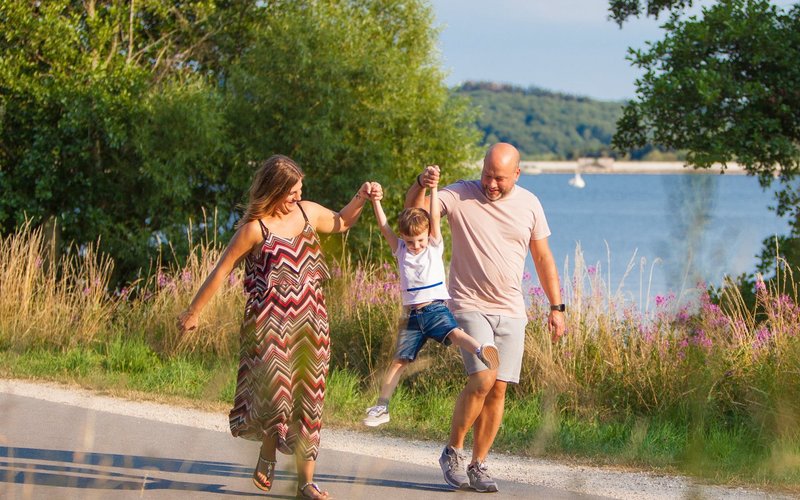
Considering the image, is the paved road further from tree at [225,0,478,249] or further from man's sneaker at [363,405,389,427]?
tree at [225,0,478,249]

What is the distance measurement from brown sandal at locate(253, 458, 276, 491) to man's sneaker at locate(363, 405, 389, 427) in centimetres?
65

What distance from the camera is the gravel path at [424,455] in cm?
588

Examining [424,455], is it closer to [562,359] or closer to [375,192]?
[375,192]

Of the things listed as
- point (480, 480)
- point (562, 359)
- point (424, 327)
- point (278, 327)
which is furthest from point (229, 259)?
point (562, 359)

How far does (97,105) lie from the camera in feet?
61.4

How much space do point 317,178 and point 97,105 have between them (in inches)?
174

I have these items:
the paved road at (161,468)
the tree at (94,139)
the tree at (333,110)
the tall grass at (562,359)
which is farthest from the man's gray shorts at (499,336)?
the tree at (333,110)

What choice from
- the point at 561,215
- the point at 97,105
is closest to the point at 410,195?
the point at 97,105

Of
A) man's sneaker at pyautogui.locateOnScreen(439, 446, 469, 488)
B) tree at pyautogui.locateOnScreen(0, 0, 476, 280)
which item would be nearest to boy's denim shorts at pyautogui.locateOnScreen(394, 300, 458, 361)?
man's sneaker at pyautogui.locateOnScreen(439, 446, 469, 488)

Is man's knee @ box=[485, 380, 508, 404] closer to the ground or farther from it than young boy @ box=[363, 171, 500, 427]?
closer to the ground

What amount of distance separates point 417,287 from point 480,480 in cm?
111

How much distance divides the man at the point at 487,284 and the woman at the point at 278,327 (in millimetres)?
780

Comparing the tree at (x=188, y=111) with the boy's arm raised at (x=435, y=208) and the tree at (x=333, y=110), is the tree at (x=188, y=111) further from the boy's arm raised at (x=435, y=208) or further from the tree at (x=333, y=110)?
the boy's arm raised at (x=435, y=208)

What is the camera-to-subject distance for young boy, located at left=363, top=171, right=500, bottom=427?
231 inches
